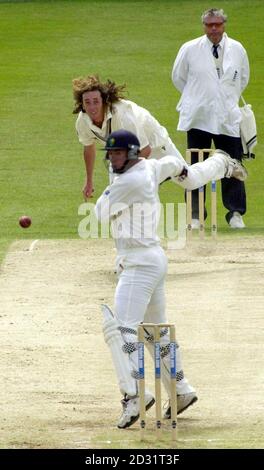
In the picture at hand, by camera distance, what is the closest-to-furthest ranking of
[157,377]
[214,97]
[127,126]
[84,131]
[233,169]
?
[157,377] → [233,169] → [127,126] → [84,131] → [214,97]

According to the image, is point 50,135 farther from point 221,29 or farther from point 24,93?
point 221,29

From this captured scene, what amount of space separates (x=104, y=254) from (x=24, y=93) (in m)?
9.99

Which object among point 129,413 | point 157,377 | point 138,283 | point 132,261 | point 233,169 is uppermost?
point 233,169

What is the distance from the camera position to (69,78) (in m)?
25.4

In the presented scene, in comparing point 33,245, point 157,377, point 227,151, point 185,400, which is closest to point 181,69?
point 227,151

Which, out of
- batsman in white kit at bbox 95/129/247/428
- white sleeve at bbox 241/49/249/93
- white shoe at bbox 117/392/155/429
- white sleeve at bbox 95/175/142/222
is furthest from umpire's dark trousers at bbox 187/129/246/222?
white shoe at bbox 117/392/155/429

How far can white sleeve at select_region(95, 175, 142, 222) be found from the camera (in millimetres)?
9594

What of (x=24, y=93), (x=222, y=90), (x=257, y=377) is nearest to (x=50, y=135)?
(x=24, y=93)

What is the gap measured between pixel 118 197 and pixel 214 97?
23.0ft

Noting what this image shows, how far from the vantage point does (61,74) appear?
84.1ft

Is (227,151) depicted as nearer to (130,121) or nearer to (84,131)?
(84,131)

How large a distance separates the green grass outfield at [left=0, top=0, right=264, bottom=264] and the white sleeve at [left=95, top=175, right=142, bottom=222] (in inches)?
248

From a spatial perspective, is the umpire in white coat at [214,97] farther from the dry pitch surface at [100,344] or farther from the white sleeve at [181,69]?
the dry pitch surface at [100,344]

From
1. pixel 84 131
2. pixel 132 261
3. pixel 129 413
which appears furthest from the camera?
pixel 84 131
